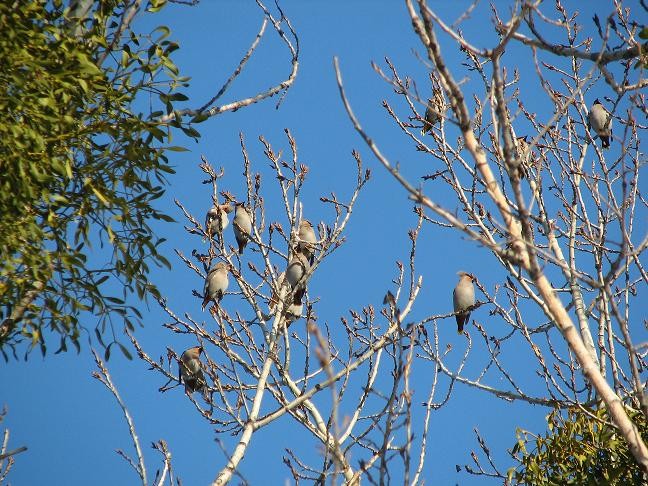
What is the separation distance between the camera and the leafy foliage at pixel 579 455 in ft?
11.0

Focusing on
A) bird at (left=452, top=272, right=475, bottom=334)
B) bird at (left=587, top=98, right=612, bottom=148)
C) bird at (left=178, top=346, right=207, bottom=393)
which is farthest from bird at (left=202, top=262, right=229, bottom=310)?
bird at (left=587, top=98, right=612, bottom=148)

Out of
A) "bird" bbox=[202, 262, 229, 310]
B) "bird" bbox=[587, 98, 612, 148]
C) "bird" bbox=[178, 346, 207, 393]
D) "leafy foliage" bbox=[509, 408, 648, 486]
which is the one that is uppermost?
"bird" bbox=[587, 98, 612, 148]

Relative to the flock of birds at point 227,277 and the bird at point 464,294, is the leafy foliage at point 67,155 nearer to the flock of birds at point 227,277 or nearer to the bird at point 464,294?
Answer: the flock of birds at point 227,277

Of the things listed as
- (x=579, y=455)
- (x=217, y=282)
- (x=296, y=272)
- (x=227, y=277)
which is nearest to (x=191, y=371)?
(x=217, y=282)

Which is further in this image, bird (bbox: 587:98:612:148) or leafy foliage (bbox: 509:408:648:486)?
bird (bbox: 587:98:612:148)

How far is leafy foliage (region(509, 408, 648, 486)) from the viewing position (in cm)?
334

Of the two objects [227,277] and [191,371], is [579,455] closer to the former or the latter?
[191,371]

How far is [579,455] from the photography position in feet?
11.5

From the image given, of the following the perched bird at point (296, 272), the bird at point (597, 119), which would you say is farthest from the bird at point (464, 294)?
the bird at point (597, 119)

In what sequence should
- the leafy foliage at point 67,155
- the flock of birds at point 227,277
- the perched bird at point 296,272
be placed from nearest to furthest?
the leafy foliage at point 67,155 < the perched bird at point 296,272 < the flock of birds at point 227,277

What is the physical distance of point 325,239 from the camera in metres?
5.04

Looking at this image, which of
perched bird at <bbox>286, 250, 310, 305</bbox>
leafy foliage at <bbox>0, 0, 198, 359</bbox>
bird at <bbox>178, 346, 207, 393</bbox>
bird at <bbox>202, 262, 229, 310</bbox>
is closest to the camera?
leafy foliage at <bbox>0, 0, 198, 359</bbox>

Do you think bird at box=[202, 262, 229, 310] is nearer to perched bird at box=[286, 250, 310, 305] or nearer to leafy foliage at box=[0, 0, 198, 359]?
perched bird at box=[286, 250, 310, 305]

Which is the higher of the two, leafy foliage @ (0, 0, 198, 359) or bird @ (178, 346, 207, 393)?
bird @ (178, 346, 207, 393)
